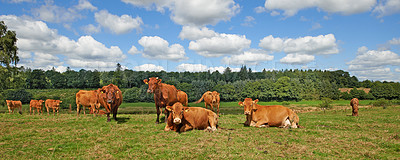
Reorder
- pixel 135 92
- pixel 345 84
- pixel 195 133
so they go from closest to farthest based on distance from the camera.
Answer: pixel 195 133 → pixel 135 92 → pixel 345 84

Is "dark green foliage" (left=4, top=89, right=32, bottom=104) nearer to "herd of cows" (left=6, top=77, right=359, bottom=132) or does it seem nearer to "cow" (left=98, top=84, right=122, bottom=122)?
"cow" (left=98, top=84, right=122, bottom=122)

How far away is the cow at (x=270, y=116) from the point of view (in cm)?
1030

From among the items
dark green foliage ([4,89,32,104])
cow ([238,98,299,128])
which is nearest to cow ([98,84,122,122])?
cow ([238,98,299,128])

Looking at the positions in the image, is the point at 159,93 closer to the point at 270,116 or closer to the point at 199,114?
the point at 199,114

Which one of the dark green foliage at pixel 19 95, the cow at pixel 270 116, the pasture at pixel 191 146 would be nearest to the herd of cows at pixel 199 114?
the cow at pixel 270 116

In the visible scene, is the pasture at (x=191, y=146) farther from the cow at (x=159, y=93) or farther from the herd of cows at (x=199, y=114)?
the cow at (x=159, y=93)

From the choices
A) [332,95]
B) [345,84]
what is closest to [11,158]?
[332,95]

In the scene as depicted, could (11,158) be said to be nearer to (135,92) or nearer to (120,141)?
(120,141)

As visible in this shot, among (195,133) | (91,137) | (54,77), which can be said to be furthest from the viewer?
(54,77)

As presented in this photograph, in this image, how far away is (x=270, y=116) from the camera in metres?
10.5

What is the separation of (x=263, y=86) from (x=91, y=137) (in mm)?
86469

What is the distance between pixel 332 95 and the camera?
90.2 meters

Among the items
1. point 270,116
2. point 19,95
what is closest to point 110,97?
point 270,116

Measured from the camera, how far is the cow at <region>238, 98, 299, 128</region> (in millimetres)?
10297
